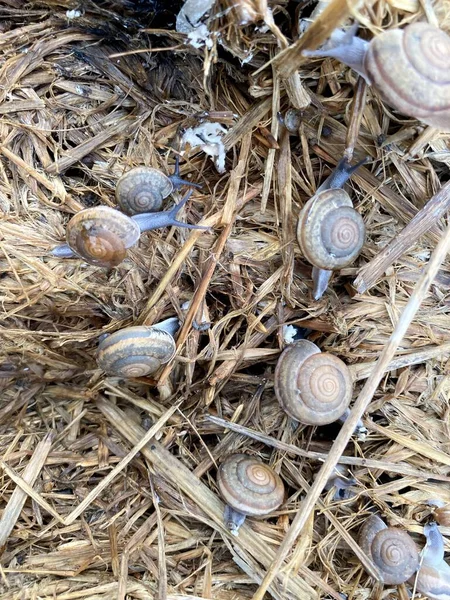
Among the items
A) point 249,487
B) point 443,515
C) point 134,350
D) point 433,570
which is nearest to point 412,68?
point 134,350

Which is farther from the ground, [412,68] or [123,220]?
[412,68]

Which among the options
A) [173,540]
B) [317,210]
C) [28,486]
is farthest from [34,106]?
[173,540]

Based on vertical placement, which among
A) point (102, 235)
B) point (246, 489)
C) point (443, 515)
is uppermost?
point (102, 235)

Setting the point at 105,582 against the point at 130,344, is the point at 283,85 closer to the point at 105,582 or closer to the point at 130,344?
the point at 130,344

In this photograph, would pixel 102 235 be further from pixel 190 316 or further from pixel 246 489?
pixel 246 489

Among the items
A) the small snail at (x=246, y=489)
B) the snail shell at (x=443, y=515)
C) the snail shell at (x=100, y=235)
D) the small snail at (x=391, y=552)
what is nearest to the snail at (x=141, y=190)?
the snail shell at (x=100, y=235)

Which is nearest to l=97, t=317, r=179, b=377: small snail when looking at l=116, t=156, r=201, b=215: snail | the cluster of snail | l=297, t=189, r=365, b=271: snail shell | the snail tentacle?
the cluster of snail

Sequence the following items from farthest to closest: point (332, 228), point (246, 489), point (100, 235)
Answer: point (246, 489), point (332, 228), point (100, 235)

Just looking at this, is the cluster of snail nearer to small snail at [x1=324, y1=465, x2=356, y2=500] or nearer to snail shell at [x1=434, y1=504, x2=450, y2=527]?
small snail at [x1=324, y1=465, x2=356, y2=500]

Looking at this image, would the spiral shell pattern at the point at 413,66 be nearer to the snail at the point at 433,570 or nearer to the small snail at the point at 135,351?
the small snail at the point at 135,351
